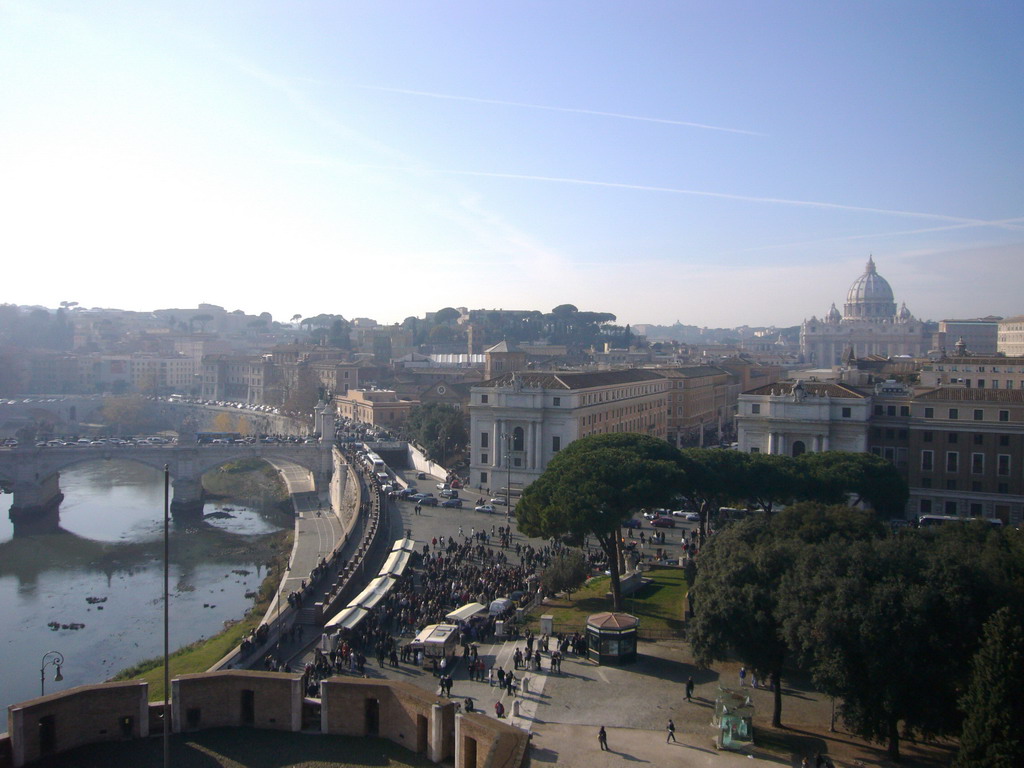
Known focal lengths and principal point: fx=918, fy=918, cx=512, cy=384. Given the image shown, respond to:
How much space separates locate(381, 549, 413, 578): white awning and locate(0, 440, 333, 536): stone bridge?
19.7 m

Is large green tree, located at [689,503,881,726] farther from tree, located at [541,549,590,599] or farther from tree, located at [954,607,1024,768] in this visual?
tree, located at [541,549,590,599]

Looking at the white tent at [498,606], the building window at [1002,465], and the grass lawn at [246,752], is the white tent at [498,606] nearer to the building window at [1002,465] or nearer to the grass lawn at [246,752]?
the grass lawn at [246,752]

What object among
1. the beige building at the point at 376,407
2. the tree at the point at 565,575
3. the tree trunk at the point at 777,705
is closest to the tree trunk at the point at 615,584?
the tree at the point at 565,575

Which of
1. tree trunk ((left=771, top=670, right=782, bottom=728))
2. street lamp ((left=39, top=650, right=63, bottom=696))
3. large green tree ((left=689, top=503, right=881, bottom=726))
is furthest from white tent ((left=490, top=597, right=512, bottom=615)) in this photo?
street lamp ((left=39, top=650, right=63, bottom=696))

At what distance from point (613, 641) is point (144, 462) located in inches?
1172

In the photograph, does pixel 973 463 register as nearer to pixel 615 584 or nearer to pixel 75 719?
pixel 615 584

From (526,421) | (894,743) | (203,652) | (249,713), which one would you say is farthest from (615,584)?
(526,421)

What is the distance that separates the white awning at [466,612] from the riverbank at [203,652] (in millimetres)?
4629

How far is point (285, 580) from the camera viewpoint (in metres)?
23.3

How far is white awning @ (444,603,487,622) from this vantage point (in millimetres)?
16159

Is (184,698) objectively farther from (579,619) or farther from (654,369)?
(654,369)

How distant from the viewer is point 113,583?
27.3 metres

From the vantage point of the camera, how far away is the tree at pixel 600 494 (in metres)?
18.6

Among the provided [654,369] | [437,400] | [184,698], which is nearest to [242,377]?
[437,400]
